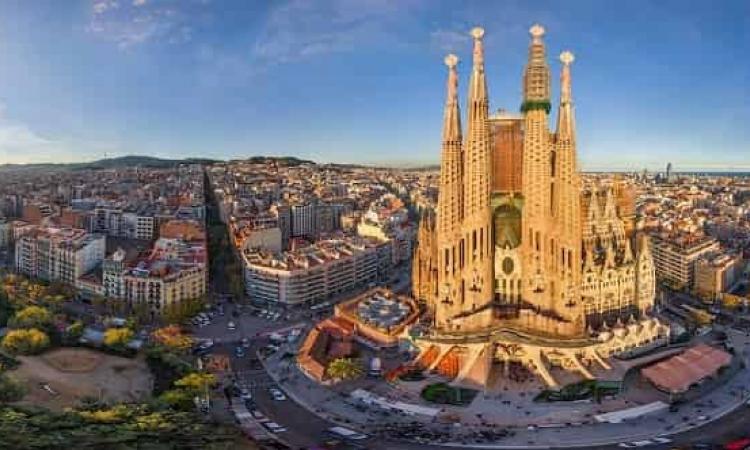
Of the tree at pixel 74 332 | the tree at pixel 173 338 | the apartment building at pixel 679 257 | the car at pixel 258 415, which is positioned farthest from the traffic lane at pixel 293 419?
the apartment building at pixel 679 257

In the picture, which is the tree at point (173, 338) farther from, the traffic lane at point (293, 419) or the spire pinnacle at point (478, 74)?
the spire pinnacle at point (478, 74)

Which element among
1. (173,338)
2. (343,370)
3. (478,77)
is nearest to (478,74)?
(478,77)

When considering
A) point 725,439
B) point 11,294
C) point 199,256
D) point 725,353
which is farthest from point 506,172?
point 11,294

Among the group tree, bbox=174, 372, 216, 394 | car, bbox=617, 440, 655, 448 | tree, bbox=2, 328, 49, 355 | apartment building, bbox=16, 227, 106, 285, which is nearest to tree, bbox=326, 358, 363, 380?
tree, bbox=174, 372, 216, 394

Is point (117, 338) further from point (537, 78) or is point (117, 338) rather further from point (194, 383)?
point (537, 78)

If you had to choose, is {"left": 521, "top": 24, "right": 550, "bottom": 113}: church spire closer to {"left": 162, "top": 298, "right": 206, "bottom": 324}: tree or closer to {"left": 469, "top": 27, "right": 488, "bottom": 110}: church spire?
{"left": 469, "top": 27, "right": 488, "bottom": 110}: church spire

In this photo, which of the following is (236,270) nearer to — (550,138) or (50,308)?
(50,308)
